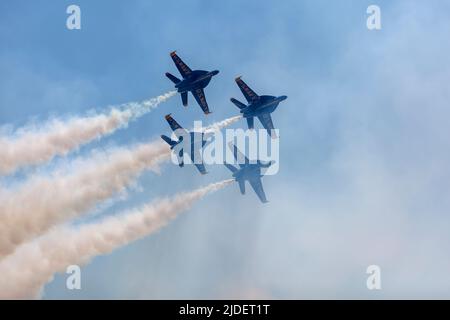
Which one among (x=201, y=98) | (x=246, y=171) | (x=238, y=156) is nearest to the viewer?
(x=201, y=98)

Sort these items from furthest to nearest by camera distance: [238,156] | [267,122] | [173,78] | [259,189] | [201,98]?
[259,189] → [238,156] → [267,122] → [201,98] → [173,78]

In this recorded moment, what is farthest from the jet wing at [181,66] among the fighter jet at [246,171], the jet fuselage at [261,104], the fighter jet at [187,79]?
the fighter jet at [246,171]

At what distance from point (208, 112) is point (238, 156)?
1092 cm

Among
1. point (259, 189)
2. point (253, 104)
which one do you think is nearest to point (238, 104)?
point (253, 104)

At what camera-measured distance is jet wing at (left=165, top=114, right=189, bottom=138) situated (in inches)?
4045

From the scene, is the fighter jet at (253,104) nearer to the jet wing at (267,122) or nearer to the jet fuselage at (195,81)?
the jet wing at (267,122)

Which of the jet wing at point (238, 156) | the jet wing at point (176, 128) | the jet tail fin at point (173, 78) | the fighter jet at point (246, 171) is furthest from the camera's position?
the jet wing at point (238, 156)

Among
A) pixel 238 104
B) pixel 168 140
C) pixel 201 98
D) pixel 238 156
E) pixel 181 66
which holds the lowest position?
pixel 168 140

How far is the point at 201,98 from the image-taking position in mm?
102250

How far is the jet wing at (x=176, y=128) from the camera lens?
103 m

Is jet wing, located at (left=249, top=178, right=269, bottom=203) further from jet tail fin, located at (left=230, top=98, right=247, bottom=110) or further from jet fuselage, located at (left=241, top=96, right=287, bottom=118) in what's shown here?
jet tail fin, located at (left=230, top=98, right=247, bottom=110)

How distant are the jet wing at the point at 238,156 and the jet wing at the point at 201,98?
11.0 m

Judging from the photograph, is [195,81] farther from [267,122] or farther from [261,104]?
[267,122]
